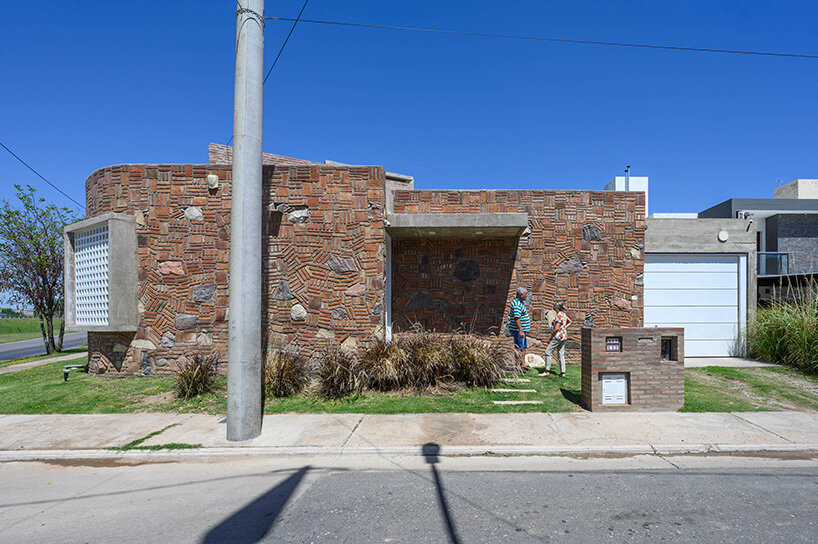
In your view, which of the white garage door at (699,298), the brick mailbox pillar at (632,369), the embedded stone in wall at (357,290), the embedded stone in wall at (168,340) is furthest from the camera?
the white garage door at (699,298)

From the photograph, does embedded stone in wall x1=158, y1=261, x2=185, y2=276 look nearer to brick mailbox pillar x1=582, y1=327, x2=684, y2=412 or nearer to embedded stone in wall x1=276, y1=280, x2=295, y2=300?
embedded stone in wall x1=276, y1=280, x2=295, y2=300

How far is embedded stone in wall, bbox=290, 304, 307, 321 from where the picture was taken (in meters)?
9.31

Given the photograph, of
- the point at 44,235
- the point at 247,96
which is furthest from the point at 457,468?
the point at 44,235

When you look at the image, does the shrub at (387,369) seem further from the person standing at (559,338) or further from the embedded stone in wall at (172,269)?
the embedded stone in wall at (172,269)

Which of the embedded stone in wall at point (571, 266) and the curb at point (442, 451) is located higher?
the embedded stone in wall at point (571, 266)

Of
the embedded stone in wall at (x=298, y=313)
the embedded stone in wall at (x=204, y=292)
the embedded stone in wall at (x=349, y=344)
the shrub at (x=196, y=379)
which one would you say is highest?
the embedded stone in wall at (x=204, y=292)

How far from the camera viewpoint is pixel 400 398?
751cm

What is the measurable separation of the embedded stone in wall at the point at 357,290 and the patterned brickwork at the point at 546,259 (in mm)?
1734

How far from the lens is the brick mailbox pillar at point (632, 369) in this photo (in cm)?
676

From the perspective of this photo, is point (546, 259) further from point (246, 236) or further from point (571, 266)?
point (246, 236)

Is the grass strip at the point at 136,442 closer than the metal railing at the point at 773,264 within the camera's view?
Yes

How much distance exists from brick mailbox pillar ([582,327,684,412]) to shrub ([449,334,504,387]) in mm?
1741

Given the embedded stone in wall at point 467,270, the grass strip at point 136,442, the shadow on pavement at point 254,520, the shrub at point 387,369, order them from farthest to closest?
the embedded stone in wall at point 467,270, the shrub at point 387,369, the grass strip at point 136,442, the shadow on pavement at point 254,520

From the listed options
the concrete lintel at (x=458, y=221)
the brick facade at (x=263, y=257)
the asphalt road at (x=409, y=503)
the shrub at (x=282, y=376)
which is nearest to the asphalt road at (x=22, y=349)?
the brick facade at (x=263, y=257)
